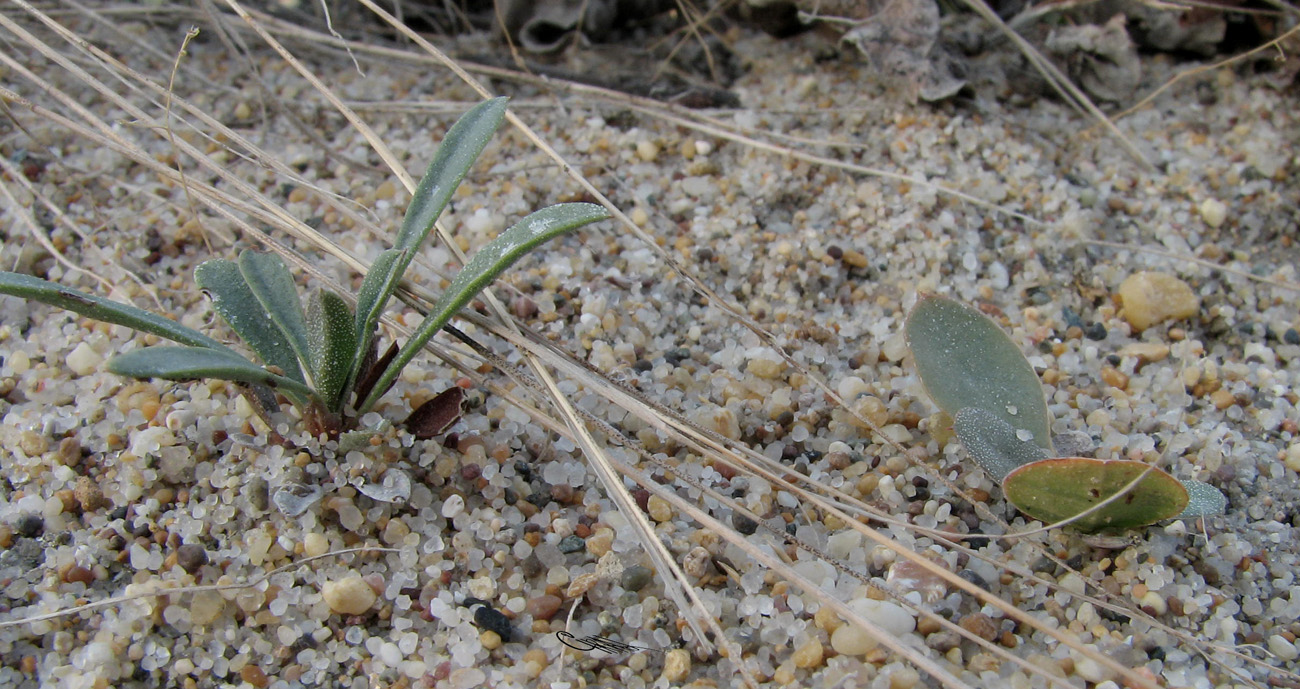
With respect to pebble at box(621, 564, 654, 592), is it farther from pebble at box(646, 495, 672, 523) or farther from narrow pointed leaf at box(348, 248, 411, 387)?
narrow pointed leaf at box(348, 248, 411, 387)

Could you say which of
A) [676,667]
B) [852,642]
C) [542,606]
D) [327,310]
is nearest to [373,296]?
[327,310]

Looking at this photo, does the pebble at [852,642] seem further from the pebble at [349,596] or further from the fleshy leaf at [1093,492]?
the pebble at [349,596]

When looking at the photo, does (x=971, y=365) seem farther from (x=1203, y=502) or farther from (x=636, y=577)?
(x=636, y=577)

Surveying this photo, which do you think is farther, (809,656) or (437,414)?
(437,414)

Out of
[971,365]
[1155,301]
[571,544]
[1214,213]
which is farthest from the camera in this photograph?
[1214,213]

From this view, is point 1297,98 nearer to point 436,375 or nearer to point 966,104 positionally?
point 966,104

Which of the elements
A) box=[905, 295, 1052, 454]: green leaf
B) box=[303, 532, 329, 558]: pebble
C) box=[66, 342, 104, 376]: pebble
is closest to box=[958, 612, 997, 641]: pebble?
box=[905, 295, 1052, 454]: green leaf
